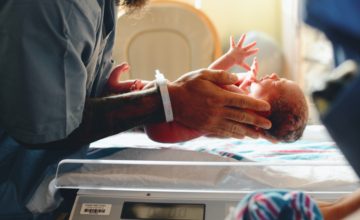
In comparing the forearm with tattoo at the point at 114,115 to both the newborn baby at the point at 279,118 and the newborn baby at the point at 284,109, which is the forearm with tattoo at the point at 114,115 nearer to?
the newborn baby at the point at 279,118

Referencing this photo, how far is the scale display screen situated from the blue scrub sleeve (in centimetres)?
20

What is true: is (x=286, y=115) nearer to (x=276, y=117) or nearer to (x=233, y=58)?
(x=276, y=117)

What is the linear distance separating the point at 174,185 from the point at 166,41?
962 millimetres

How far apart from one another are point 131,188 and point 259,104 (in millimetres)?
336

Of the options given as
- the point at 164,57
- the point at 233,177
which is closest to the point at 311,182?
the point at 233,177

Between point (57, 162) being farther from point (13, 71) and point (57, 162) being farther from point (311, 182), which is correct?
point (311, 182)

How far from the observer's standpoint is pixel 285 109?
3.67ft

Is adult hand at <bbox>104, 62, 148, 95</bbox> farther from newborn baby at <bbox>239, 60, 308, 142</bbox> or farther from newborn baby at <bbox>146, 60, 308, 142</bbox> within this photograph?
newborn baby at <bbox>239, 60, 308, 142</bbox>

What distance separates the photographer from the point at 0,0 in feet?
2.89

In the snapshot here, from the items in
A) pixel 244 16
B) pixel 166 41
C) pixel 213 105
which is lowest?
pixel 244 16

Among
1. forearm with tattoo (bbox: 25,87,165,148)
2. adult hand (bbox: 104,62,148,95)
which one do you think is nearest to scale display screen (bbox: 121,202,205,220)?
forearm with tattoo (bbox: 25,87,165,148)

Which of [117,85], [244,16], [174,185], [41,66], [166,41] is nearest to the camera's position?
[41,66]

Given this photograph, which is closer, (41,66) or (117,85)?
(41,66)

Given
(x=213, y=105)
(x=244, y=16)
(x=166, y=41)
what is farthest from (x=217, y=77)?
(x=244, y=16)
